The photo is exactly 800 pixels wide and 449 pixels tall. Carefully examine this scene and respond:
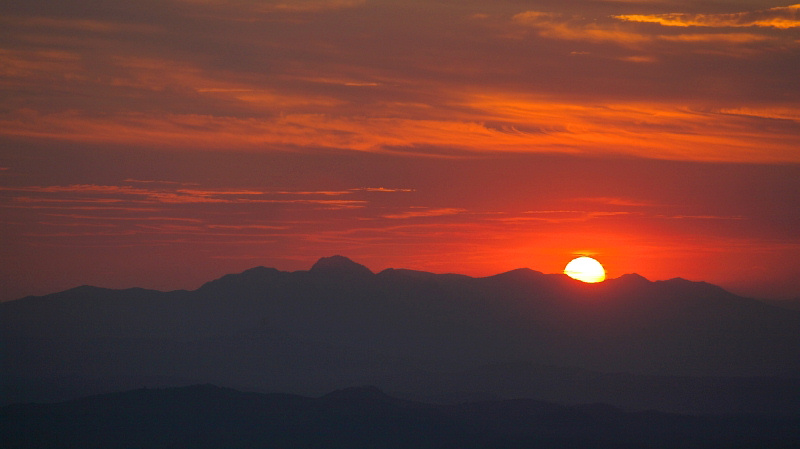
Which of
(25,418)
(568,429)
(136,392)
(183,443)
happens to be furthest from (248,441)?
(568,429)

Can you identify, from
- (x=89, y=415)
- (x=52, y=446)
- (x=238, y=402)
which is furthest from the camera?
Answer: (x=238, y=402)

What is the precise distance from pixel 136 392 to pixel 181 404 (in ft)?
42.1

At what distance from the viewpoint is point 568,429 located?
198m

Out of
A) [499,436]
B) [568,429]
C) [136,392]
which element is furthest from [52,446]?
[568,429]

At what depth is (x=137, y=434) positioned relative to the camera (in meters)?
174

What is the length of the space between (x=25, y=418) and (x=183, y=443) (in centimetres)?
3236

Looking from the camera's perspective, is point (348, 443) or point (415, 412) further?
point (415, 412)

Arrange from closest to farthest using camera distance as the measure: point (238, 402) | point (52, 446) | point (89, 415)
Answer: point (52, 446) → point (89, 415) → point (238, 402)

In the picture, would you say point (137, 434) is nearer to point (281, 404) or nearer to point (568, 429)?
point (281, 404)

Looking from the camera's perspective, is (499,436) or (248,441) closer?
(248,441)

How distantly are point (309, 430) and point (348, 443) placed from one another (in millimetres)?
9217

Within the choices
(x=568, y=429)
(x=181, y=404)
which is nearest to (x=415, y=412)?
(x=568, y=429)

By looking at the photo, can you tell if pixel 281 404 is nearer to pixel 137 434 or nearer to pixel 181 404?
pixel 181 404

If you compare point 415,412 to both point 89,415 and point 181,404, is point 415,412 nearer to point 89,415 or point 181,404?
point 181,404
